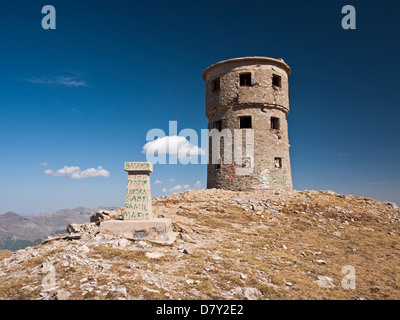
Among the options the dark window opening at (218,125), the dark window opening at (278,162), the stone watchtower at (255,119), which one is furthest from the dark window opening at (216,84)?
the dark window opening at (278,162)

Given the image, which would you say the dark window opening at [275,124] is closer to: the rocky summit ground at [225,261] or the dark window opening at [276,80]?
the dark window opening at [276,80]

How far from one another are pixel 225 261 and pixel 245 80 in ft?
52.8

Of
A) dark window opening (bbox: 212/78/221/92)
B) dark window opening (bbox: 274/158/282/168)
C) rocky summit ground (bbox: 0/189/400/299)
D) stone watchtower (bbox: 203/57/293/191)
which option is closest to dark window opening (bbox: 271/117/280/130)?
stone watchtower (bbox: 203/57/293/191)

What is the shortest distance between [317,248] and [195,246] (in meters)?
4.93

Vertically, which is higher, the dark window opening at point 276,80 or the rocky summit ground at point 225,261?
the dark window opening at point 276,80

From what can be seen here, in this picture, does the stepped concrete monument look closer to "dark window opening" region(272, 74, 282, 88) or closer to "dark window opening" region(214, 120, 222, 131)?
"dark window opening" region(214, 120, 222, 131)

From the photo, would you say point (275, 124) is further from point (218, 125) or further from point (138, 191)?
point (138, 191)

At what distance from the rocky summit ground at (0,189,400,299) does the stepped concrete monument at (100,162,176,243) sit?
40 cm

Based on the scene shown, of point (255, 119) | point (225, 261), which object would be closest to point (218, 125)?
point (255, 119)

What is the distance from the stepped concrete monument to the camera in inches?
331

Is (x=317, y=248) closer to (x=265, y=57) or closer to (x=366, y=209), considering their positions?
(x=366, y=209)

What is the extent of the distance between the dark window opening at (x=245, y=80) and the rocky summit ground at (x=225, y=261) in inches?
431

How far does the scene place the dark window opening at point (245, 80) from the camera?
19656 mm

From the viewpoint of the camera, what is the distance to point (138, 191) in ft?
29.4
